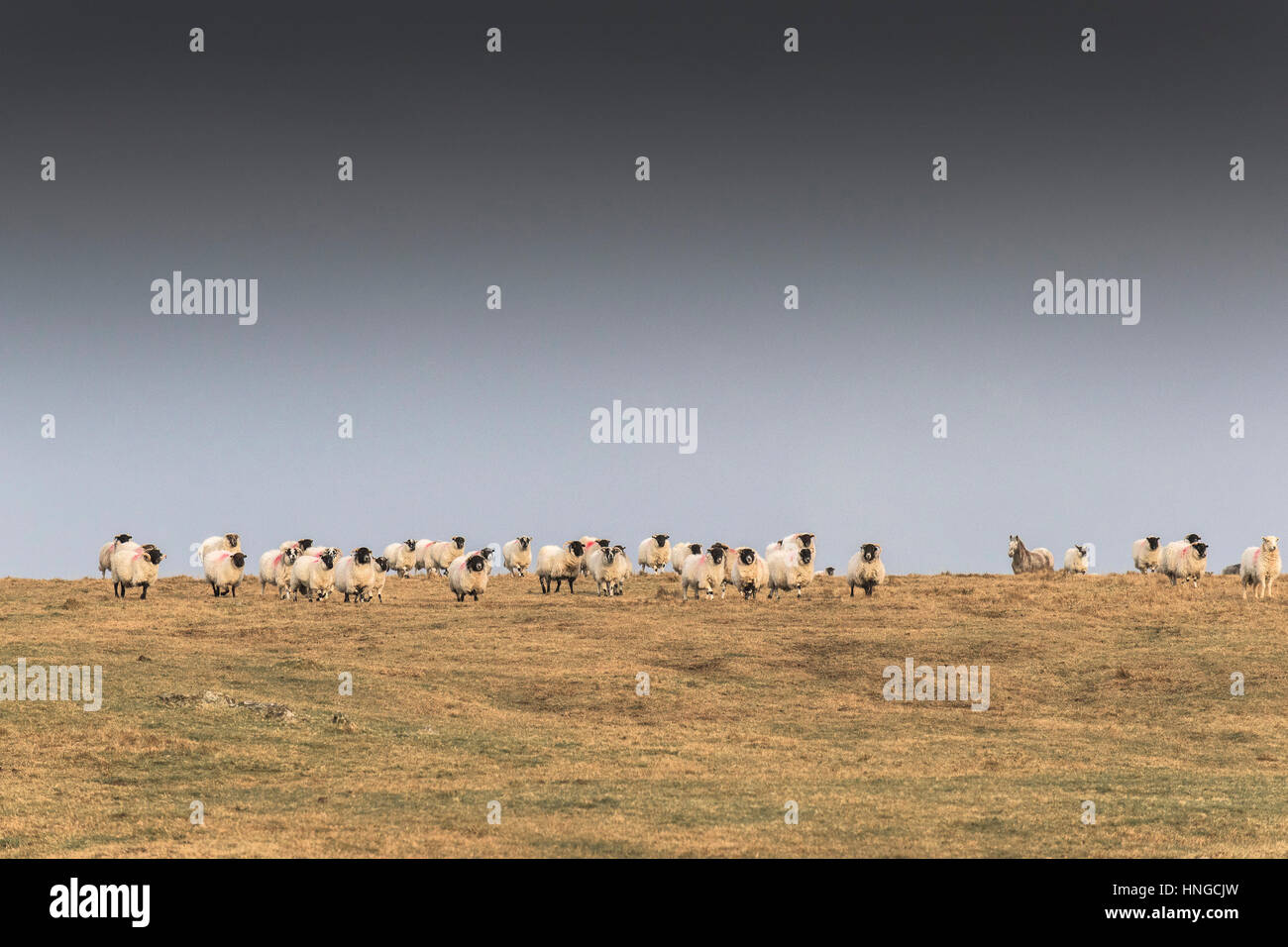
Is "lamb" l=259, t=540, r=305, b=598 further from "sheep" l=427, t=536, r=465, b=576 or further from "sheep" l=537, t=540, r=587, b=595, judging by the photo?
"sheep" l=427, t=536, r=465, b=576

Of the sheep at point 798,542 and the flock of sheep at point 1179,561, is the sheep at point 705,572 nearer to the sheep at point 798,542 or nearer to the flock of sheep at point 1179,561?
the sheep at point 798,542

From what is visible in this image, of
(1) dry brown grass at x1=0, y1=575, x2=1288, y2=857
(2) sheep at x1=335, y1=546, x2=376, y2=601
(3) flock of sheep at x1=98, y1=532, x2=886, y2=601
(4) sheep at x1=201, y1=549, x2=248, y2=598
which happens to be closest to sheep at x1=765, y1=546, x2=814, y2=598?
(3) flock of sheep at x1=98, y1=532, x2=886, y2=601

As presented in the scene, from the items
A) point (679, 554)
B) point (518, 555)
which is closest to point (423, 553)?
point (518, 555)

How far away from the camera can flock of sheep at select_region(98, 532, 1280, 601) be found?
4853cm

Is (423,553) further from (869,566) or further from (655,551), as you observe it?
(869,566)

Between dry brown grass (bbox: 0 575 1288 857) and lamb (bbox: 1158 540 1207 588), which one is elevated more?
lamb (bbox: 1158 540 1207 588)

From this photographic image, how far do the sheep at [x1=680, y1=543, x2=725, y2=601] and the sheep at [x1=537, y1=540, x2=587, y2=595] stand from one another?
8164 mm

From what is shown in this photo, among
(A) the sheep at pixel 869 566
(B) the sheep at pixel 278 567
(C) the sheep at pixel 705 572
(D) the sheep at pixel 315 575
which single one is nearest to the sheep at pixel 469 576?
(D) the sheep at pixel 315 575

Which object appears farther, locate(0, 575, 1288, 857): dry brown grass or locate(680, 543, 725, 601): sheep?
locate(680, 543, 725, 601): sheep

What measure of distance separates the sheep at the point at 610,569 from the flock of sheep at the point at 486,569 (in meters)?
0.04

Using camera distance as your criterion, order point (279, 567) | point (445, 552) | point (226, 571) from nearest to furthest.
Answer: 1. point (226, 571)
2. point (279, 567)
3. point (445, 552)

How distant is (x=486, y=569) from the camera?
51875 millimetres

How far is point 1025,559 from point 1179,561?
1861cm

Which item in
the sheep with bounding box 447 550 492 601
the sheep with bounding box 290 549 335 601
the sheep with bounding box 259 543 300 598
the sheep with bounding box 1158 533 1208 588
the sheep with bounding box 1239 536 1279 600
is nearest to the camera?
the sheep with bounding box 1239 536 1279 600
